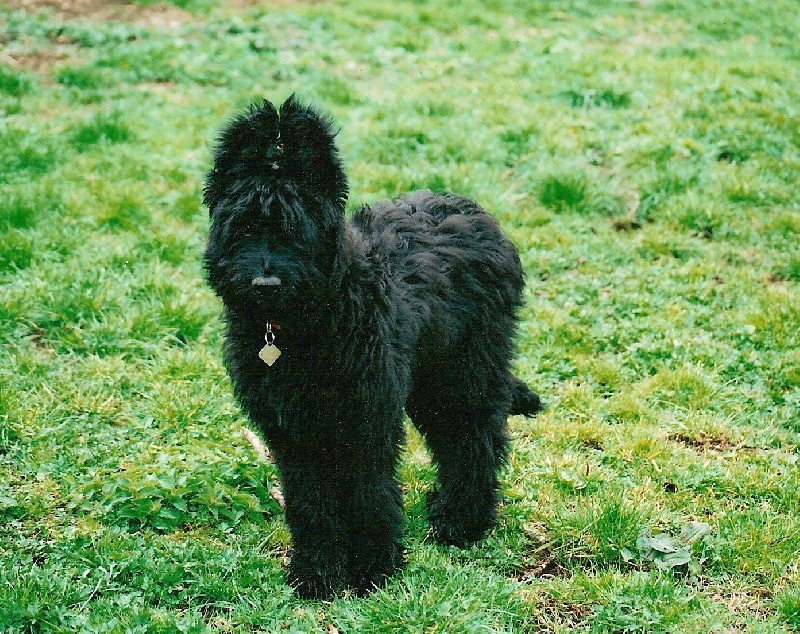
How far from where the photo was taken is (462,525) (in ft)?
14.0

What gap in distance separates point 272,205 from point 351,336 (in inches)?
24.8

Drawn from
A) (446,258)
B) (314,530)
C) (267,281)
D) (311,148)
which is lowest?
(314,530)

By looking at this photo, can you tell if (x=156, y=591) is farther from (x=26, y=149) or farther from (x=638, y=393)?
(x=26, y=149)

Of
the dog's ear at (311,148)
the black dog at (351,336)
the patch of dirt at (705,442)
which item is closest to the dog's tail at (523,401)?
the black dog at (351,336)

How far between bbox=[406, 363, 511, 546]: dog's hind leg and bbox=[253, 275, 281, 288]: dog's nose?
3.81ft

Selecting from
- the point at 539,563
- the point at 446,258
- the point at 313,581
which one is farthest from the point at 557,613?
the point at 446,258

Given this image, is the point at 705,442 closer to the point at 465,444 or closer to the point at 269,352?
the point at 465,444

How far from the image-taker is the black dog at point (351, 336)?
10.8 feet

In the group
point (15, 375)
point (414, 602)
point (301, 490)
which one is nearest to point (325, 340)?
point (301, 490)

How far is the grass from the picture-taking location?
3.85 meters

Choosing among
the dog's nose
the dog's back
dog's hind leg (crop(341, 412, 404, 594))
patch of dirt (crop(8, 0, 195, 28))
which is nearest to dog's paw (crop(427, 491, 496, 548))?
dog's hind leg (crop(341, 412, 404, 594))

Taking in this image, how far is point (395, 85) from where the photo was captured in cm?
957

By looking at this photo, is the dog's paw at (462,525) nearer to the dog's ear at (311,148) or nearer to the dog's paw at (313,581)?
the dog's paw at (313,581)

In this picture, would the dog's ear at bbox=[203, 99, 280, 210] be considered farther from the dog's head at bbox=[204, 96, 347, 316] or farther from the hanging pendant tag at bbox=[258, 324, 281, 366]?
the hanging pendant tag at bbox=[258, 324, 281, 366]
